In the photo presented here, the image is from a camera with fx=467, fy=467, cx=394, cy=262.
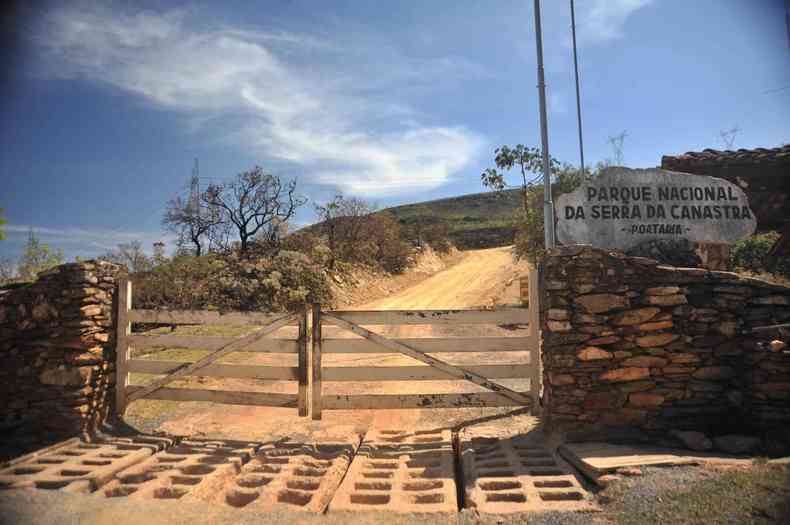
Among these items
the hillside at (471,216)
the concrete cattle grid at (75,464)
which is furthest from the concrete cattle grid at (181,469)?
the hillside at (471,216)

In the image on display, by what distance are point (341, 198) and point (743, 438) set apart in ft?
78.0

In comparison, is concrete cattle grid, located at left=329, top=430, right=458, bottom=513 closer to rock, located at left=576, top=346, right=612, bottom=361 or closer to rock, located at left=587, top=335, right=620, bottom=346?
rock, located at left=576, top=346, right=612, bottom=361

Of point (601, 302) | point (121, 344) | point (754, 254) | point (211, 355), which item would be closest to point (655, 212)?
point (601, 302)

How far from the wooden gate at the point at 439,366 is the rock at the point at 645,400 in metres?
1.11

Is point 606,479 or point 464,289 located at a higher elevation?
point 464,289

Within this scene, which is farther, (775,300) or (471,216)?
(471,216)

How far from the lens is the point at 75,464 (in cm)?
520

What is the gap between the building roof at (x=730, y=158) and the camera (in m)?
10.1

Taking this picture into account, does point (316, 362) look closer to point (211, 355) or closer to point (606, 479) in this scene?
point (211, 355)

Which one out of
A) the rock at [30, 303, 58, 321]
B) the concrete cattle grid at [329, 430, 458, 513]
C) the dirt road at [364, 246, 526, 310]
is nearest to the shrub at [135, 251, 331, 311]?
the dirt road at [364, 246, 526, 310]

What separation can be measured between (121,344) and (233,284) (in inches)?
447

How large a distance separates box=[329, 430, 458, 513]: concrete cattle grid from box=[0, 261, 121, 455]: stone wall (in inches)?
152

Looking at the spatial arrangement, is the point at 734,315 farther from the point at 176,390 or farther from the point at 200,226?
the point at 200,226

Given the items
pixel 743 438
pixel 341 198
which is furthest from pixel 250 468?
pixel 341 198
